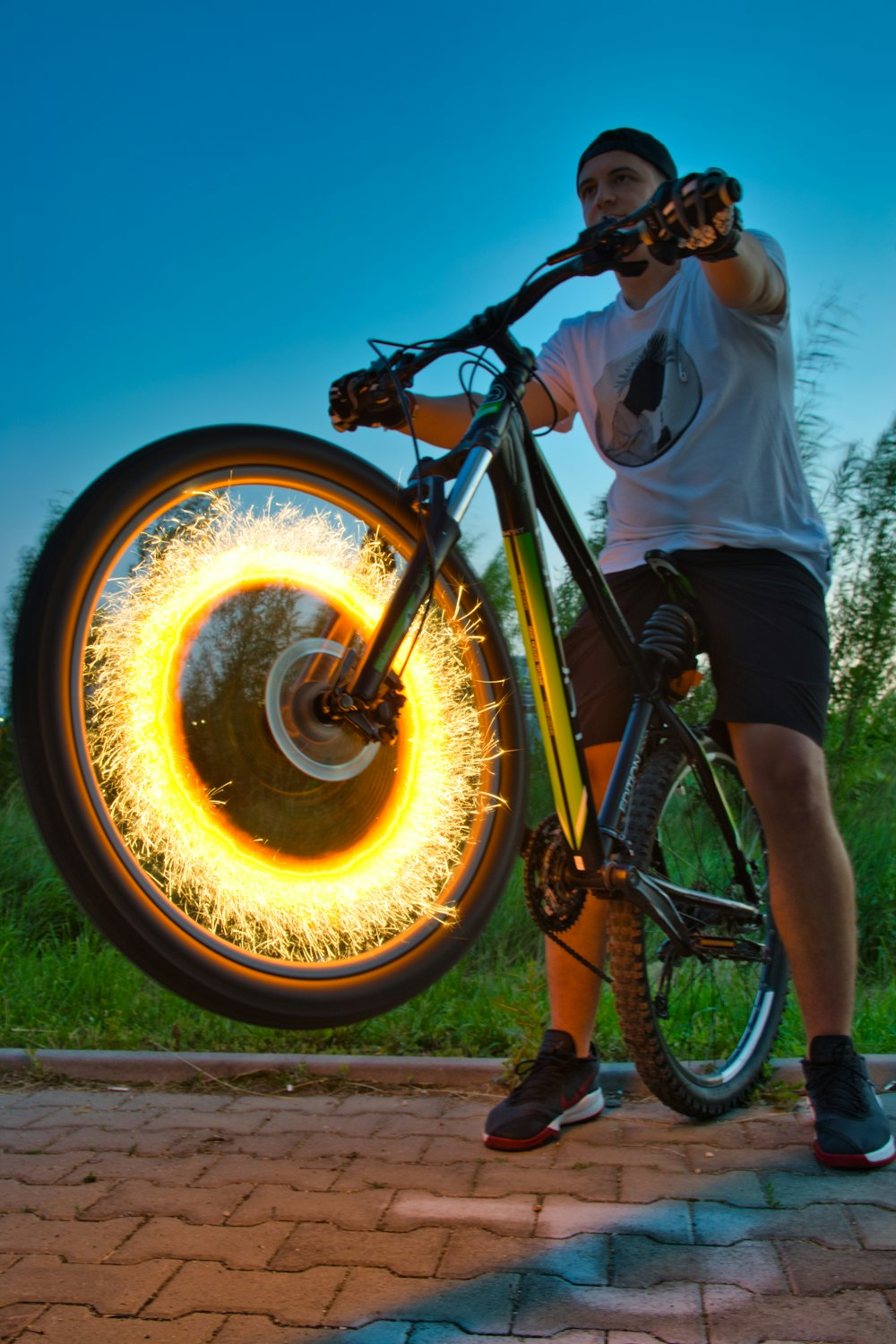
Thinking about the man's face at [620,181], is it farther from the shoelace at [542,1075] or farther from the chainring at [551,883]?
the shoelace at [542,1075]

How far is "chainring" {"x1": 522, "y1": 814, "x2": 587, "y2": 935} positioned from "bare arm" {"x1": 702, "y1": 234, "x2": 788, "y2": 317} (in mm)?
1154

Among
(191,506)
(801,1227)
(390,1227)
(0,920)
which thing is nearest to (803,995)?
(801,1227)

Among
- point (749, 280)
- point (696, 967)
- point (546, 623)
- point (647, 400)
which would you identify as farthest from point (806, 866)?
point (749, 280)

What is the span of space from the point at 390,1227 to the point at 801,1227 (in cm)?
78

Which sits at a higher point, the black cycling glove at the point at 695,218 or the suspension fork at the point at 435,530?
the black cycling glove at the point at 695,218

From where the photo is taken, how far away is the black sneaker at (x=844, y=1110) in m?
2.60

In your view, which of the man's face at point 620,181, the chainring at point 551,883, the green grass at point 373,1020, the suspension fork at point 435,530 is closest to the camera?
the suspension fork at point 435,530

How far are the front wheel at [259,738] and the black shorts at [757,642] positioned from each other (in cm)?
91

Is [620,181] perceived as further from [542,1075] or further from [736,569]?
[542,1075]

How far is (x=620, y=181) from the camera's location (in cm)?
291

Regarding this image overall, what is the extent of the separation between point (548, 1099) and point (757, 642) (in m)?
1.18

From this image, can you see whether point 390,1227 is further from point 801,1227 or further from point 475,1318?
point 801,1227

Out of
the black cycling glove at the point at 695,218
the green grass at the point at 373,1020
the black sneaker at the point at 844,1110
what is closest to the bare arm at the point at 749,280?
the black cycling glove at the point at 695,218

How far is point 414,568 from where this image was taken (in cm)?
184
